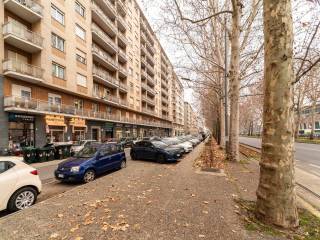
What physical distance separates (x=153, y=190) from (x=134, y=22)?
45.0 m

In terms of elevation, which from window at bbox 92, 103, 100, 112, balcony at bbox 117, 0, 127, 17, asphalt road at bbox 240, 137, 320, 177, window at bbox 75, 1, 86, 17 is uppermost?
balcony at bbox 117, 0, 127, 17

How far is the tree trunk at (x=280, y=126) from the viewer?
3.56m

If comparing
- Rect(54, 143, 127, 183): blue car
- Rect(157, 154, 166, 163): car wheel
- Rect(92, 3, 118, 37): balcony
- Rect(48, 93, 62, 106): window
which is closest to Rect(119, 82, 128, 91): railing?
Rect(92, 3, 118, 37): balcony

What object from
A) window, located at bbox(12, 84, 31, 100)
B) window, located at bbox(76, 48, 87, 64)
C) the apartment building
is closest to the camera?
the apartment building

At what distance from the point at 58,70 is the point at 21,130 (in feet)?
24.6

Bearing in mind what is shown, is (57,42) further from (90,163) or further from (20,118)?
(90,163)

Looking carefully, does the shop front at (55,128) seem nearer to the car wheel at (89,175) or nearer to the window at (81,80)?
the window at (81,80)

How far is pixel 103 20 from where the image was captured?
29469 millimetres

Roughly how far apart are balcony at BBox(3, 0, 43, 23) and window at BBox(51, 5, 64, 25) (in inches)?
79.6

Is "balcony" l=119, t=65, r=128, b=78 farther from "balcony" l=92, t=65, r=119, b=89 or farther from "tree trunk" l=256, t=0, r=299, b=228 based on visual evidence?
"tree trunk" l=256, t=0, r=299, b=228

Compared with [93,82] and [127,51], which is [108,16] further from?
[93,82]

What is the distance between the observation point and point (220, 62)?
1540cm

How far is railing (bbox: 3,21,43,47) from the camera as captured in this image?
620 inches

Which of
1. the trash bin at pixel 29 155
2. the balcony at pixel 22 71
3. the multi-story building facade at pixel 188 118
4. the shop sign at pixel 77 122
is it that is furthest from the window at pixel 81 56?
the multi-story building facade at pixel 188 118
